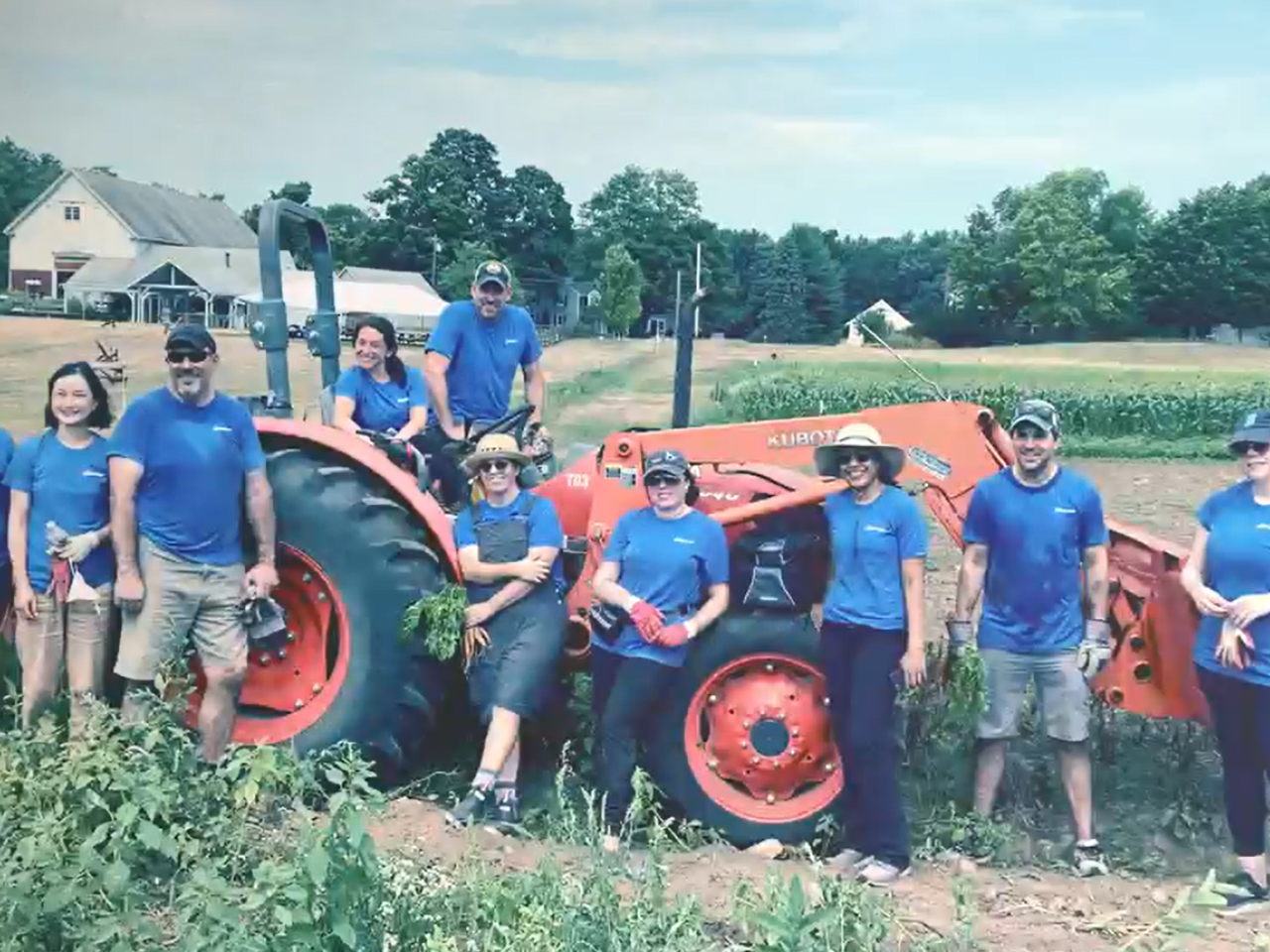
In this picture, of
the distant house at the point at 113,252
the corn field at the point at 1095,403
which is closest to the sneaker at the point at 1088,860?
the distant house at the point at 113,252

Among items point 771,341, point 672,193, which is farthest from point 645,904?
point 771,341

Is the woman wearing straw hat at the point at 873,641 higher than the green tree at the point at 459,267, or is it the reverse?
the green tree at the point at 459,267

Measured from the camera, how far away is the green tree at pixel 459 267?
21031 mm

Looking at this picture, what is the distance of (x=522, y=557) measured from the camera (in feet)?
17.9

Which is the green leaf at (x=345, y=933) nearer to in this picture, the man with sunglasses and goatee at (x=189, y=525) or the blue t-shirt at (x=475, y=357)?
the man with sunglasses and goatee at (x=189, y=525)

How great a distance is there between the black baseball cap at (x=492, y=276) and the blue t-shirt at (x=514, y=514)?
4.16 feet

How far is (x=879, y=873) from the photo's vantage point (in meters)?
4.97

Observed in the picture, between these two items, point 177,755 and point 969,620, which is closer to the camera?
point 177,755

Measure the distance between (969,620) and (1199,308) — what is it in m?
41.5

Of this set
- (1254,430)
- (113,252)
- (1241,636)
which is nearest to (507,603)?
(1241,636)

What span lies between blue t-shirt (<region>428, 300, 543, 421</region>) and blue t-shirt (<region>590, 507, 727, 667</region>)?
1.39 m

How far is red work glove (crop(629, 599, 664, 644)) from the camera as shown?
17.0 ft

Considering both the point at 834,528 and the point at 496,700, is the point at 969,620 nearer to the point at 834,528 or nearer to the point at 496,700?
the point at 834,528

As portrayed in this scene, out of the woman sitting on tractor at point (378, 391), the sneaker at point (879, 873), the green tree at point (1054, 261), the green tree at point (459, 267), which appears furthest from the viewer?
the green tree at point (1054, 261)
